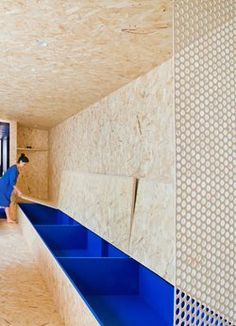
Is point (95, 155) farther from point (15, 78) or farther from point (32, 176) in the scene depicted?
point (32, 176)

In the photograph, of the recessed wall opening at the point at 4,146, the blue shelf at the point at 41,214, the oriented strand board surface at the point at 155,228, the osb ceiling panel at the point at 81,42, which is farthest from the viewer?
the recessed wall opening at the point at 4,146

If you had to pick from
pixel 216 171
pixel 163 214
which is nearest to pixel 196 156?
pixel 216 171

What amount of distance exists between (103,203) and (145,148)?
109cm

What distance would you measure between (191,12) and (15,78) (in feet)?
8.94

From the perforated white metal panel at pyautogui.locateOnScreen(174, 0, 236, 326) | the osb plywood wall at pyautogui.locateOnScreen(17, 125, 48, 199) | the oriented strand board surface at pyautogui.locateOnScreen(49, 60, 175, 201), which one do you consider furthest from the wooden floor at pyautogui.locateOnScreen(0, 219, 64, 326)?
the osb plywood wall at pyautogui.locateOnScreen(17, 125, 48, 199)

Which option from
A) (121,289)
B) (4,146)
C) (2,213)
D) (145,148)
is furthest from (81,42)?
(4,146)

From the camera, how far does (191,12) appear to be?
1.08 m

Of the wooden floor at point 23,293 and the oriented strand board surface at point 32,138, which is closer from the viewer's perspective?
the wooden floor at point 23,293

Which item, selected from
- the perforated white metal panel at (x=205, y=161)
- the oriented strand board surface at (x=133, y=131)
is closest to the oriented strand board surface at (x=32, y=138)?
the oriented strand board surface at (x=133, y=131)

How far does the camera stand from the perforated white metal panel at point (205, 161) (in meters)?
1.03

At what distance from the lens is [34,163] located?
8.59 m

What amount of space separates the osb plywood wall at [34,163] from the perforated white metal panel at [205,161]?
764 cm

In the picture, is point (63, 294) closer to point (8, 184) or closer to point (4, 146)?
point (8, 184)

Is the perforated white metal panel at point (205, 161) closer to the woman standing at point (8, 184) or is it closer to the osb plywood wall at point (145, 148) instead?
the osb plywood wall at point (145, 148)
